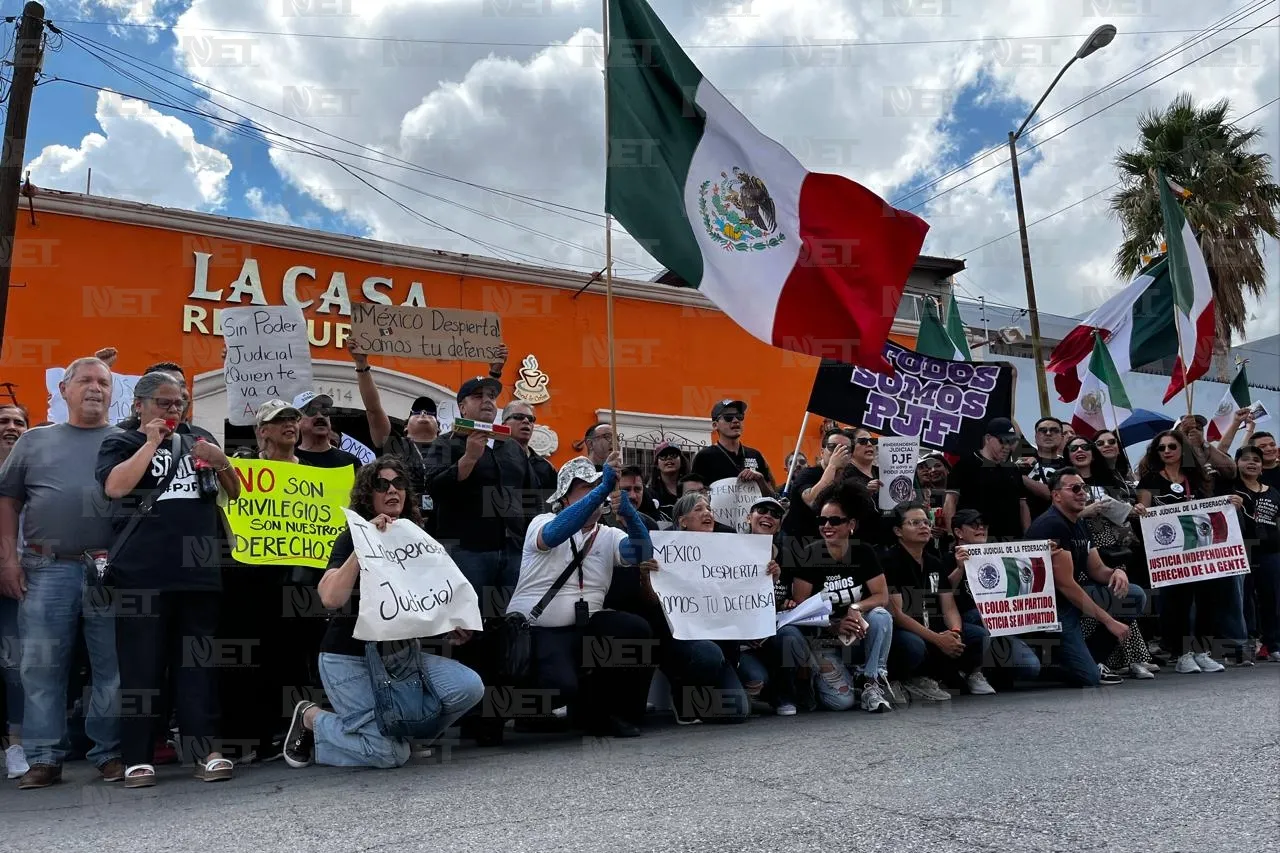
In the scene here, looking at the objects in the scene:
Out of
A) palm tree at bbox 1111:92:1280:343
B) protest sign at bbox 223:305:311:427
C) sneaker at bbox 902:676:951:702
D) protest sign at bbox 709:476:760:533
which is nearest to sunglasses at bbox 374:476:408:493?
protest sign at bbox 223:305:311:427

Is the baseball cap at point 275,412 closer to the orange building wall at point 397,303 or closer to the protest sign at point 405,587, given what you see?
the protest sign at point 405,587

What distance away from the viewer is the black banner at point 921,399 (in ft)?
28.1

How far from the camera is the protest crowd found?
497cm

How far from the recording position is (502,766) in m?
4.95

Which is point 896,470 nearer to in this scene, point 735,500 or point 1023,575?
point 1023,575

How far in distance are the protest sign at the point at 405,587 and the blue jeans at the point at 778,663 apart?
2226 mm

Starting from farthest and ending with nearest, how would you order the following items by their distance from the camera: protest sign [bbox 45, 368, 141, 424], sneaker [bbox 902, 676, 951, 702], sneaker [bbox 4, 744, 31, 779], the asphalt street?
1. protest sign [bbox 45, 368, 141, 424]
2. sneaker [bbox 902, 676, 951, 702]
3. sneaker [bbox 4, 744, 31, 779]
4. the asphalt street

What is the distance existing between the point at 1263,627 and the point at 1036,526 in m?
3.17

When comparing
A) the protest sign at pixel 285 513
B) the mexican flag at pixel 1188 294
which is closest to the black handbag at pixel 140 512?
the protest sign at pixel 285 513

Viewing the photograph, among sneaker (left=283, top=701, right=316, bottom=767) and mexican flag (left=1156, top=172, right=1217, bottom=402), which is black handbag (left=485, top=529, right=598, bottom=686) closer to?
sneaker (left=283, top=701, right=316, bottom=767)

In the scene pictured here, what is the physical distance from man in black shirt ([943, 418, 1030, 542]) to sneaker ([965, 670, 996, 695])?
134 cm

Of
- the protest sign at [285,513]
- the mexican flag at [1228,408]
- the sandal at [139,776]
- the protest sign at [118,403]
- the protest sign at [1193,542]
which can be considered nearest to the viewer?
the sandal at [139,776]

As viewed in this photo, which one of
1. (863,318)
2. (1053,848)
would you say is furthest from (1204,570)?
(1053,848)

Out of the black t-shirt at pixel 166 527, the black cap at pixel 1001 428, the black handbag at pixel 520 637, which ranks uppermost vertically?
the black cap at pixel 1001 428
